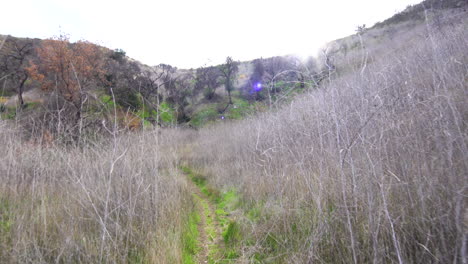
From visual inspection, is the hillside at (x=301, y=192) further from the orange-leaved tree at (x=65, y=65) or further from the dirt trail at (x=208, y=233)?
the orange-leaved tree at (x=65, y=65)

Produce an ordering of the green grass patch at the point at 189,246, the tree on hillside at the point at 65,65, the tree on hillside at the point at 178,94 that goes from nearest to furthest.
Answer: the green grass patch at the point at 189,246
the tree on hillside at the point at 178,94
the tree on hillside at the point at 65,65

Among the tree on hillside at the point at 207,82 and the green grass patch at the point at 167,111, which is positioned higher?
the tree on hillside at the point at 207,82

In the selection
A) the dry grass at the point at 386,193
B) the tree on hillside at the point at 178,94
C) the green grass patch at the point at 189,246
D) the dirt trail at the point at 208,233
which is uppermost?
the tree on hillside at the point at 178,94

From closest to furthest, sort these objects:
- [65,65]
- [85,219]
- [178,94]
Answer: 1. [85,219]
2. [65,65]
3. [178,94]

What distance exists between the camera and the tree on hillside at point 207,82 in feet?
97.3

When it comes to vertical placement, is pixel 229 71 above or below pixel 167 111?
above

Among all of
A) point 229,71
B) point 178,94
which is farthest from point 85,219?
point 229,71

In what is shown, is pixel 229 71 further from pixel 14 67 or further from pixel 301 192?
pixel 301 192

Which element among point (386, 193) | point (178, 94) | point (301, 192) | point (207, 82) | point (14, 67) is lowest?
point (301, 192)

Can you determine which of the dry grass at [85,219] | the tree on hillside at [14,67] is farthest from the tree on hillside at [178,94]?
the tree on hillside at [14,67]

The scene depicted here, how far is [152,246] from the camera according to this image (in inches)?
78.9

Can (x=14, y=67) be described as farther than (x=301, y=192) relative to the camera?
Yes

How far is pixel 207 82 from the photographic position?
1180 inches

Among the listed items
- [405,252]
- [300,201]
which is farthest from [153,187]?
[405,252]
